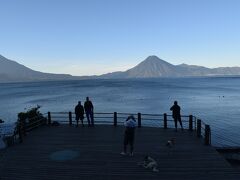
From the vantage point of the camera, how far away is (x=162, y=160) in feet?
48.6

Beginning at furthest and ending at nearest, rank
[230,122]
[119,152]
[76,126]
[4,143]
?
1. [230,122]
2. [76,126]
3. [4,143]
4. [119,152]

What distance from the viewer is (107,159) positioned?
49.5ft

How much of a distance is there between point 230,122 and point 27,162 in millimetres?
44499

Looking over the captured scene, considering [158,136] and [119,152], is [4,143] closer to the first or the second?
[119,152]

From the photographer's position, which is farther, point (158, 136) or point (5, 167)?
point (158, 136)

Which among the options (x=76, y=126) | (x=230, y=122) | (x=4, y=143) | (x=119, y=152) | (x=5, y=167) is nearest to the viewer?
(x=5, y=167)

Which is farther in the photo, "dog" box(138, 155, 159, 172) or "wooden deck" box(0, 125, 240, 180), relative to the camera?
"dog" box(138, 155, 159, 172)

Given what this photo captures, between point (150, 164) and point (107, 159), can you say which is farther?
point (107, 159)

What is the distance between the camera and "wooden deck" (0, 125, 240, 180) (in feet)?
42.9

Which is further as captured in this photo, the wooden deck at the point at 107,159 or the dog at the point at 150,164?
the dog at the point at 150,164

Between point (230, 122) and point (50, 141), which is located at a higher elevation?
point (50, 141)

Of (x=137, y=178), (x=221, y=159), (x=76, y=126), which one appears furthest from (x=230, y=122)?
(x=137, y=178)

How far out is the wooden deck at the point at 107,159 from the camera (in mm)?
13086

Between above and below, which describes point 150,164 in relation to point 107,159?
above
